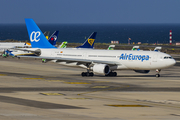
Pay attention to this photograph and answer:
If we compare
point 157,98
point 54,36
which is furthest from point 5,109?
point 54,36

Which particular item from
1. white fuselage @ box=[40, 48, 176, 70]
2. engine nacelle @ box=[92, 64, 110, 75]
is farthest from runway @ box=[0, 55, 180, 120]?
white fuselage @ box=[40, 48, 176, 70]

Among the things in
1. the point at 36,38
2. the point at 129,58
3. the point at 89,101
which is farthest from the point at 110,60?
the point at 89,101

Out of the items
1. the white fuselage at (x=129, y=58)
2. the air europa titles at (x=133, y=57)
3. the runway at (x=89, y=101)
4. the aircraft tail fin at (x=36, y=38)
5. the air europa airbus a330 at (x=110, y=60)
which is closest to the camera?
the runway at (x=89, y=101)

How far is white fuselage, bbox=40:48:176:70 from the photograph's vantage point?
5594cm

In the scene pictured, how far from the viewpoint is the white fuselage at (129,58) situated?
55938 millimetres

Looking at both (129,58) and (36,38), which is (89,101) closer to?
(129,58)

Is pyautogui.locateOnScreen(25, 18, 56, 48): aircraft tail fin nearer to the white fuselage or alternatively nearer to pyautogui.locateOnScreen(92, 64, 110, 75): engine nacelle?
the white fuselage

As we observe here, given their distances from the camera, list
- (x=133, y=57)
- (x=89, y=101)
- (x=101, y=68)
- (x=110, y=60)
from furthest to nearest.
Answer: (x=110, y=60), (x=133, y=57), (x=101, y=68), (x=89, y=101)

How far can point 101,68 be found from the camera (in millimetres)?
56156

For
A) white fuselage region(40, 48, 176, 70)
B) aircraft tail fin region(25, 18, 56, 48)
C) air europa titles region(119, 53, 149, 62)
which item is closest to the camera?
white fuselage region(40, 48, 176, 70)

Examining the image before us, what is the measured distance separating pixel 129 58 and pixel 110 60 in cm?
323

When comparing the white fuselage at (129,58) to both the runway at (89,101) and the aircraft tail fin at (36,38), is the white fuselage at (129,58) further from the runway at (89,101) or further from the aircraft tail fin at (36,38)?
the runway at (89,101)

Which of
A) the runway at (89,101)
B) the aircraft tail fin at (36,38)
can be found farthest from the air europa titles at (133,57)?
the aircraft tail fin at (36,38)

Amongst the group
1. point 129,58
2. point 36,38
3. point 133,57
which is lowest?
point 129,58
